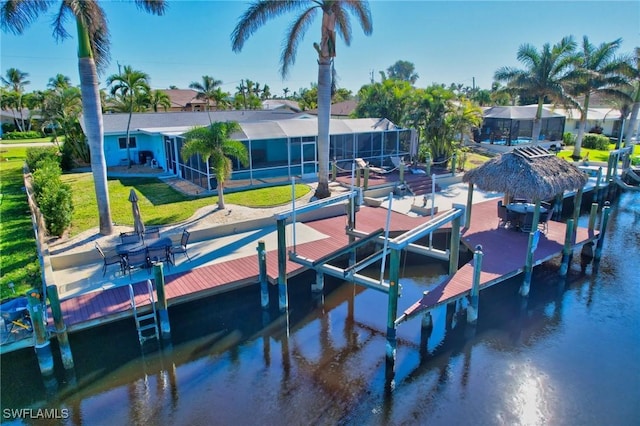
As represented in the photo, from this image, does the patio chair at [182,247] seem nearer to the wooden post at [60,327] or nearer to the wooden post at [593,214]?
the wooden post at [60,327]

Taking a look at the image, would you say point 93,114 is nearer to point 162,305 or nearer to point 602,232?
point 162,305

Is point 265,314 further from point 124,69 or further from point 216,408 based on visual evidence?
point 124,69

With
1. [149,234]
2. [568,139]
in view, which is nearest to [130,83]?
[149,234]

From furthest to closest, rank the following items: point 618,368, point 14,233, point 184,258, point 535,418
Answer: point 14,233 < point 184,258 < point 618,368 < point 535,418

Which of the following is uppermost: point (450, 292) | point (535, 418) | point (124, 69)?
point (124, 69)

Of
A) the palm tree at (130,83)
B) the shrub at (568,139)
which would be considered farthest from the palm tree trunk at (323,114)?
the shrub at (568,139)

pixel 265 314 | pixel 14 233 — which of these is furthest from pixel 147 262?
pixel 14 233

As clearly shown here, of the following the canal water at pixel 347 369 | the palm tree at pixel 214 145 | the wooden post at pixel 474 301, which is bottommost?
the canal water at pixel 347 369
